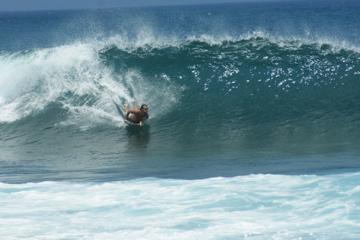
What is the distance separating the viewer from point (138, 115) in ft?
64.1

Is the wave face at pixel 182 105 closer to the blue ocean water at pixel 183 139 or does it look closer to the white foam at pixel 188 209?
the blue ocean water at pixel 183 139

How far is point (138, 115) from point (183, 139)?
1.62m

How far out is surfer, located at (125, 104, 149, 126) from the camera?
1948 cm

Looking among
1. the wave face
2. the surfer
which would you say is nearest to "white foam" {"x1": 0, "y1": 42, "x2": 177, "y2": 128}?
the wave face

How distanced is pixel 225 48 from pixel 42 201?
44.2 ft

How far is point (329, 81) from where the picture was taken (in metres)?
22.8

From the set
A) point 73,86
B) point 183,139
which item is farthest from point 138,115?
point 73,86

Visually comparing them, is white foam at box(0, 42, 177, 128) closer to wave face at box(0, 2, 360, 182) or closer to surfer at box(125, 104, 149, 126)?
wave face at box(0, 2, 360, 182)

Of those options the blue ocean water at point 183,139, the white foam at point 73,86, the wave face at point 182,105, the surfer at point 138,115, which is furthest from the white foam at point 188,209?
the white foam at point 73,86

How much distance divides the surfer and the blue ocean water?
0.25m

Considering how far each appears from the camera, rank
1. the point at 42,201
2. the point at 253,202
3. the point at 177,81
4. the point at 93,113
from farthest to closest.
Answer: the point at 177,81, the point at 93,113, the point at 42,201, the point at 253,202

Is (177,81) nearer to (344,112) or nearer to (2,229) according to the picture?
(344,112)

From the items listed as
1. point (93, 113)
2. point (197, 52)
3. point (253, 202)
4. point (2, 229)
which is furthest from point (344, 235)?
point (197, 52)

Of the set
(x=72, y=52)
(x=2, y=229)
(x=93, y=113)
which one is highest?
(x=72, y=52)
